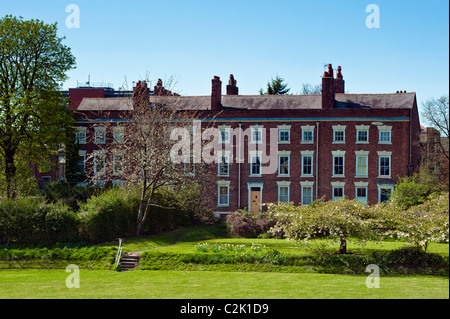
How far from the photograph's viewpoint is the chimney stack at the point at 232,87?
51.7 m

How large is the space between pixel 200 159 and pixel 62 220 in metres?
9.02

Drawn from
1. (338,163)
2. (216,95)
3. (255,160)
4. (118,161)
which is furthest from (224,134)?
(118,161)

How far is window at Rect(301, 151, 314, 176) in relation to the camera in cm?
4628

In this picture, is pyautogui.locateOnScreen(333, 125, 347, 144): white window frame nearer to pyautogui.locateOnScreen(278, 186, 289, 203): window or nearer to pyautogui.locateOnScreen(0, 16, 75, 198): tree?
pyautogui.locateOnScreen(278, 186, 289, 203): window

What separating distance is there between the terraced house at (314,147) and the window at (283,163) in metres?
0.08

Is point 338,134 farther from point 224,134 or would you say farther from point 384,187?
point 224,134

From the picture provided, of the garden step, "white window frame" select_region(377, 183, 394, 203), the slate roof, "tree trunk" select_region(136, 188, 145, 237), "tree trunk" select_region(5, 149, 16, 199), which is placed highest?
the slate roof

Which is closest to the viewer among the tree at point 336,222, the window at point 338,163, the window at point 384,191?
the tree at point 336,222

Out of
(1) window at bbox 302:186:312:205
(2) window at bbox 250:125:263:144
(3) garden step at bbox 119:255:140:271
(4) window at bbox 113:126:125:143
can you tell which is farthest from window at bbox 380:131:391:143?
(3) garden step at bbox 119:255:140:271

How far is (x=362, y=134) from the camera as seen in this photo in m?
45.7

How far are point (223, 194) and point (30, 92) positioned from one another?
56.2ft

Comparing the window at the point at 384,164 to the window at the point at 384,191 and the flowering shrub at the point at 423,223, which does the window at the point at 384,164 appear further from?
the flowering shrub at the point at 423,223

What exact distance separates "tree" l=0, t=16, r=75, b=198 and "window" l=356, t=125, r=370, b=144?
23.0 m

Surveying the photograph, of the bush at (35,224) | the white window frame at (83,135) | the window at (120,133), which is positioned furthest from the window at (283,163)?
the bush at (35,224)
